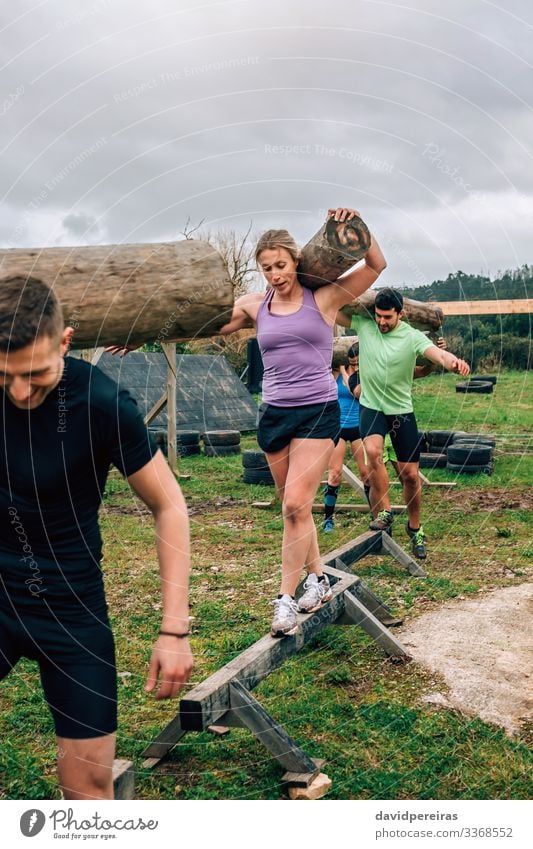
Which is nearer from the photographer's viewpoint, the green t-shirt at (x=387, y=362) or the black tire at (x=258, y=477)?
the green t-shirt at (x=387, y=362)

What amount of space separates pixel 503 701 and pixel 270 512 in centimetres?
616

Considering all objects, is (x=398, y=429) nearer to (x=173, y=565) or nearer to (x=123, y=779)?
(x=123, y=779)

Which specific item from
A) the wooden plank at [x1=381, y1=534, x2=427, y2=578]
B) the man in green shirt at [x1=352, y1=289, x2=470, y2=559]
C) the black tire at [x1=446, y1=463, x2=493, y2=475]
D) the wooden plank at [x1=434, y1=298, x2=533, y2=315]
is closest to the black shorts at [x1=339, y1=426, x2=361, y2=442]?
the man in green shirt at [x1=352, y1=289, x2=470, y2=559]

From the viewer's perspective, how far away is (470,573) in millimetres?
7496

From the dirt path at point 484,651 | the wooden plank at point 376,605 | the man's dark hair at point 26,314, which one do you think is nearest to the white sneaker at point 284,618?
the dirt path at point 484,651

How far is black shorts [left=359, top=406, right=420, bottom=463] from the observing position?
25.3ft

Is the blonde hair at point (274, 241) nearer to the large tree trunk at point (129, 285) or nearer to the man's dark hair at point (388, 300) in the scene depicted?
the large tree trunk at point (129, 285)

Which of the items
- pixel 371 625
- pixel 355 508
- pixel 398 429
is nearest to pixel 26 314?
pixel 371 625

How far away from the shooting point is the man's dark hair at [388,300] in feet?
23.7

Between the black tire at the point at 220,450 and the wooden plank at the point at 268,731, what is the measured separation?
11.8m

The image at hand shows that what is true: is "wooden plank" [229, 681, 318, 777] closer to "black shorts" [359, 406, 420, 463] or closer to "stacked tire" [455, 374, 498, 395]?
"black shorts" [359, 406, 420, 463]

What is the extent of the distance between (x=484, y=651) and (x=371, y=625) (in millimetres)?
788

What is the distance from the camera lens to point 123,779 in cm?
334
